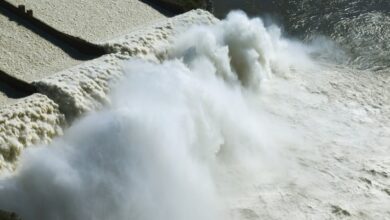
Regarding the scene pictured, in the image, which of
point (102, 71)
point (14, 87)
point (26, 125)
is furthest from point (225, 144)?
point (14, 87)

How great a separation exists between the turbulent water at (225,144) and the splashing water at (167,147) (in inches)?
0.8

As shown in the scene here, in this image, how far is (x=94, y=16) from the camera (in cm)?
1320

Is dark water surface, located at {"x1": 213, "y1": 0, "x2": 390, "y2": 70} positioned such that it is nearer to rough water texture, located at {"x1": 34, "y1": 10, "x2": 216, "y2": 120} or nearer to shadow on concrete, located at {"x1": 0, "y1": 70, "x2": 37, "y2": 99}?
rough water texture, located at {"x1": 34, "y1": 10, "x2": 216, "y2": 120}

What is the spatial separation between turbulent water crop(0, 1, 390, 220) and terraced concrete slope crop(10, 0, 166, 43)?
1.23 m

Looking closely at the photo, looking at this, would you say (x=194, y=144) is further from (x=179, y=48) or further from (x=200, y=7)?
(x=200, y=7)

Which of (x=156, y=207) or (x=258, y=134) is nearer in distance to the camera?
(x=156, y=207)

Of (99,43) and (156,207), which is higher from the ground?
(99,43)

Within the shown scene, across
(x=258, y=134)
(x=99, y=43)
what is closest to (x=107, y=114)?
(x=99, y=43)

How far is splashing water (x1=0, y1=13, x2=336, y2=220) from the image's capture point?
9.06 metres

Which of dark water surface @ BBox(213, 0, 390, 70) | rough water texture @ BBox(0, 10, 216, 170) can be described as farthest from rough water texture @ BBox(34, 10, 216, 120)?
dark water surface @ BBox(213, 0, 390, 70)

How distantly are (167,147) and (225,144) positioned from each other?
162cm

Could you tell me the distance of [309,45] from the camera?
15430 mm

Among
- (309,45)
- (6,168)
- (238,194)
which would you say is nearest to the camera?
(6,168)

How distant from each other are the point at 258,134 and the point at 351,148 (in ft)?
5.84
